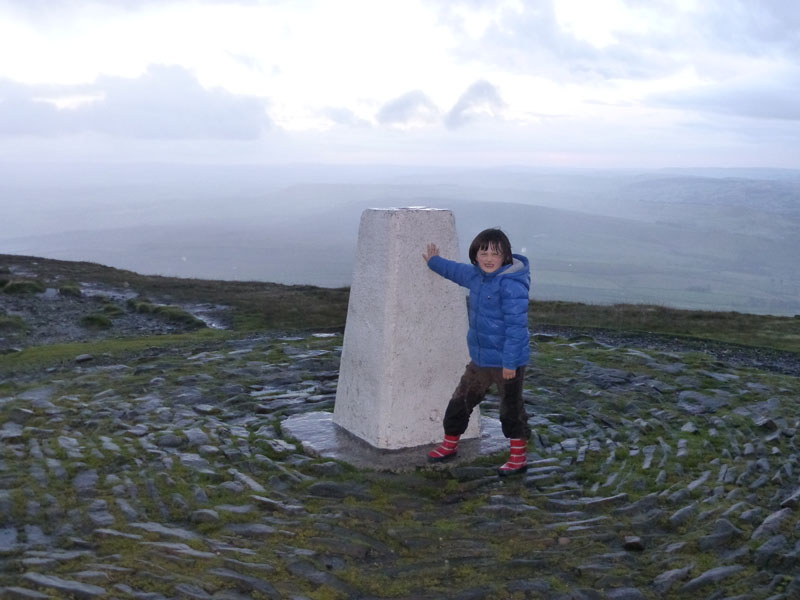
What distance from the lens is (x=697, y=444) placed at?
886cm

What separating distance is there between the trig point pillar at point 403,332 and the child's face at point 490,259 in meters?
0.96

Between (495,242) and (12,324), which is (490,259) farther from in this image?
(12,324)

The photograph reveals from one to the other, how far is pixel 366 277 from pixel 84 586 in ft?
15.4

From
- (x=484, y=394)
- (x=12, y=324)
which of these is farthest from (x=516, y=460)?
(x=12, y=324)

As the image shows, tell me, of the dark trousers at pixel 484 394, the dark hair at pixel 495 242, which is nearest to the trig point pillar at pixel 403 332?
the dark trousers at pixel 484 394

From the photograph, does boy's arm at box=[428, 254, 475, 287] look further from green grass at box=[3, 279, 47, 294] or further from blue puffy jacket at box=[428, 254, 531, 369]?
green grass at box=[3, 279, 47, 294]

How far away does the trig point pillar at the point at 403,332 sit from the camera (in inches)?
331

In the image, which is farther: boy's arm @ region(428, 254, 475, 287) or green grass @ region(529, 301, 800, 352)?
green grass @ region(529, 301, 800, 352)

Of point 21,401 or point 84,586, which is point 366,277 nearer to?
point 84,586

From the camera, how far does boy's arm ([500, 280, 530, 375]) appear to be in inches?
297

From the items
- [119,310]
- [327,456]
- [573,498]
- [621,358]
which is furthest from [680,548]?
[119,310]

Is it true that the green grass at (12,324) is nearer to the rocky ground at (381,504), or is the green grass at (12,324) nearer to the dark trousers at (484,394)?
the rocky ground at (381,504)

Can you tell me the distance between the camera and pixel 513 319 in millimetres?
7551

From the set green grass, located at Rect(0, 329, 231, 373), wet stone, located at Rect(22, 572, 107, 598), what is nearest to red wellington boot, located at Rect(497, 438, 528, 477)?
wet stone, located at Rect(22, 572, 107, 598)
